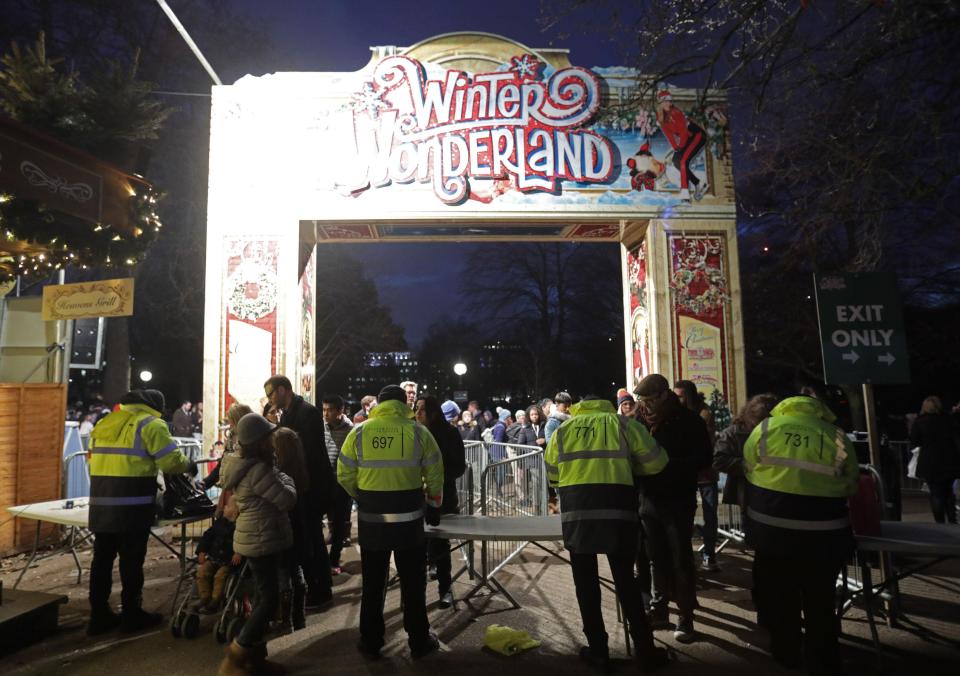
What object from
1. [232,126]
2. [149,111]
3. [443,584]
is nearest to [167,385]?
[232,126]

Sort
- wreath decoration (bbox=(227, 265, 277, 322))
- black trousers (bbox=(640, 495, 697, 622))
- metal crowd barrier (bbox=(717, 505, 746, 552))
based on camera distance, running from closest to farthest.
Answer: black trousers (bbox=(640, 495, 697, 622)) < metal crowd barrier (bbox=(717, 505, 746, 552)) < wreath decoration (bbox=(227, 265, 277, 322))

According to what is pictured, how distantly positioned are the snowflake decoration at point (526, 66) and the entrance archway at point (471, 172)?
0.02 meters

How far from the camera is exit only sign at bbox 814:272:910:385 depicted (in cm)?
530

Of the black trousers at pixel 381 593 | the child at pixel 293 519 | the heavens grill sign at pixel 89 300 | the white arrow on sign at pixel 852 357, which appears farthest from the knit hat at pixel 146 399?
the white arrow on sign at pixel 852 357

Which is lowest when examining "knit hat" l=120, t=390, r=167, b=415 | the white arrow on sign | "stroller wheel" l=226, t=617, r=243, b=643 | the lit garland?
"stroller wheel" l=226, t=617, r=243, b=643

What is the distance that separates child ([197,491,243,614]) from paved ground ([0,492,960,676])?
296mm

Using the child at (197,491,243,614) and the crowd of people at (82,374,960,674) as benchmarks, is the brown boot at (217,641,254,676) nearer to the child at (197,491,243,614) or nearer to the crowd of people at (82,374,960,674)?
the crowd of people at (82,374,960,674)

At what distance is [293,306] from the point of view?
9969mm

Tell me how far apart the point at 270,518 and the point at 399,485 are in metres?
0.94

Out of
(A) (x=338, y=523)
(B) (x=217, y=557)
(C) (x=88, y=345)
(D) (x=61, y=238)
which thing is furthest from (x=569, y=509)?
(C) (x=88, y=345)

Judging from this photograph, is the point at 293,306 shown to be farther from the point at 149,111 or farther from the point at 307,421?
the point at 307,421

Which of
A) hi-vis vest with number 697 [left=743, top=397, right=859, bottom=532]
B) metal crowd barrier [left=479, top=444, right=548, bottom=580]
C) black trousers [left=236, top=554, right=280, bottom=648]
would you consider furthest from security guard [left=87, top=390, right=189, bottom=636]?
hi-vis vest with number 697 [left=743, top=397, right=859, bottom=532]

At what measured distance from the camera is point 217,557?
15.8 feet

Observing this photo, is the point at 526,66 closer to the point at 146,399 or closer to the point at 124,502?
the point at 146,399
